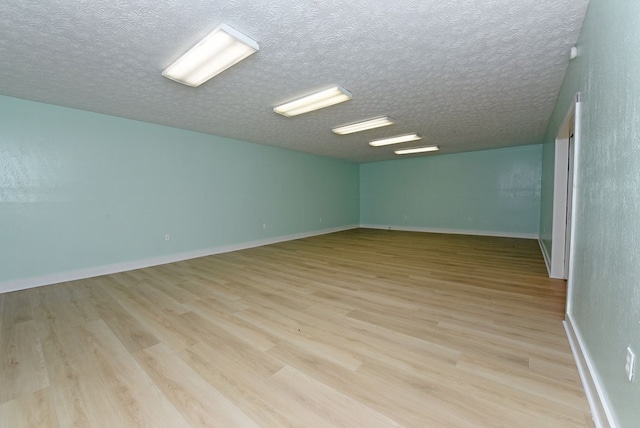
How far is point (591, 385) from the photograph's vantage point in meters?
1.35

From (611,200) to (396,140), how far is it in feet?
15.9

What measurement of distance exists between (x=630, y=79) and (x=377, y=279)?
293 cm

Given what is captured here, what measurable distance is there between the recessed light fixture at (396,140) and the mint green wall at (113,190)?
2.63 meters

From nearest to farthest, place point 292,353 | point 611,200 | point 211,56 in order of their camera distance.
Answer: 1. point 611,200
2. point 292,353
3. point 211,56

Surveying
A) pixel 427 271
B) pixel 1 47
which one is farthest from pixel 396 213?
pixel 1 47

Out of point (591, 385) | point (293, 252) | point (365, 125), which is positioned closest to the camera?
point (591, 385)

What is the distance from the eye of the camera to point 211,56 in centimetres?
223

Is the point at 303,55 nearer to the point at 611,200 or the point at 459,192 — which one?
the point at 611,200

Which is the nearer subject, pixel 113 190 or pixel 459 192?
pixel 113 190

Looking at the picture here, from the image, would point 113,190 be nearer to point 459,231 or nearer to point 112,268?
point 112,268

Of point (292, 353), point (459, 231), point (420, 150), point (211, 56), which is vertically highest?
point (420, 150)

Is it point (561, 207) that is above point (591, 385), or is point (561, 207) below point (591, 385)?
above

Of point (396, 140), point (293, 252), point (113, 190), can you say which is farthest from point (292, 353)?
point (396, 140)

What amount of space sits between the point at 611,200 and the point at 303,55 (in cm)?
240
